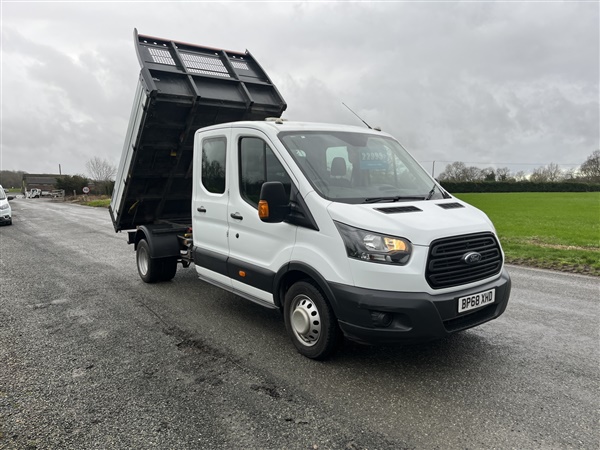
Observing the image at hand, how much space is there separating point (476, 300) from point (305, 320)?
59.1 inches

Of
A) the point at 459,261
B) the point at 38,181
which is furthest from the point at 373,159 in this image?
the point at 38,181

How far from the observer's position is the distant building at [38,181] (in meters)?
88.8

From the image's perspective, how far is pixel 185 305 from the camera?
5945 millimetres

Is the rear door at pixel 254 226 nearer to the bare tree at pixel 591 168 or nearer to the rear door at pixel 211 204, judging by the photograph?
the rear door at pixel 211 204

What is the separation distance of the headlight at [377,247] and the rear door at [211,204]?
1.97 meters

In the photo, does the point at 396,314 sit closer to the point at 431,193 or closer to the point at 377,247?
the point at 377,247

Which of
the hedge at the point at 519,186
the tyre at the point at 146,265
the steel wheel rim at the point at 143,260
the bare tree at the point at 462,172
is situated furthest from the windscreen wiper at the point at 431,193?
the bare tree at the point at 462,172

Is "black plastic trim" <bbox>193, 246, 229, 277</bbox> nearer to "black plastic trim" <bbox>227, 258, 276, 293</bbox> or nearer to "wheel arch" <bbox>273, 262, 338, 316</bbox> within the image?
"black plastic trim" <bbox>227, 258, 276, 293</bbox>

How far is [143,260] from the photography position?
23.8 feet

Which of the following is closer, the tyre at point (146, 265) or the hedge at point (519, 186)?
the tyre at point (146, 265)

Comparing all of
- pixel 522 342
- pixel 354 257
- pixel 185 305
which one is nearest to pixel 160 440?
pixel 354 257

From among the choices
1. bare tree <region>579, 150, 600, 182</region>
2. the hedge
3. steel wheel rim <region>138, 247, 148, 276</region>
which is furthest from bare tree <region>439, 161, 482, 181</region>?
steel wheel rim <region>138, 247, 148, 276</region>

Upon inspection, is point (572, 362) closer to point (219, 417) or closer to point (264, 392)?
point (264, 392)

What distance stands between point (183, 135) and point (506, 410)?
214 inches
